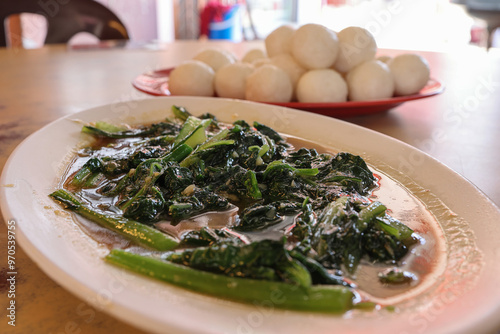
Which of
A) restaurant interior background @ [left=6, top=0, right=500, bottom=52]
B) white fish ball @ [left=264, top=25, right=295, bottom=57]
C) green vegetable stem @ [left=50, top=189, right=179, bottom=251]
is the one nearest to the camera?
green vegetable stem @ [left=50, top=189, right=179, bottom=251]

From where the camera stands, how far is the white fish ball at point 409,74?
2.32 m

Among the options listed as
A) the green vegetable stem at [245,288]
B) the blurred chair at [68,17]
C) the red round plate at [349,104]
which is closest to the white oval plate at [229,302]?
the green vegetable stem at [245,288]

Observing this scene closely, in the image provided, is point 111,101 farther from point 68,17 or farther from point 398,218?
point 68,17

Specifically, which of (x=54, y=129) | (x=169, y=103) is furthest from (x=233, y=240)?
(x=169, y=103)

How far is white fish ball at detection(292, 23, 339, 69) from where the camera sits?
220 cm

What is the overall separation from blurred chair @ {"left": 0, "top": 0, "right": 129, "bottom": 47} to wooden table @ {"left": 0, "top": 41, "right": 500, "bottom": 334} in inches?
14.0

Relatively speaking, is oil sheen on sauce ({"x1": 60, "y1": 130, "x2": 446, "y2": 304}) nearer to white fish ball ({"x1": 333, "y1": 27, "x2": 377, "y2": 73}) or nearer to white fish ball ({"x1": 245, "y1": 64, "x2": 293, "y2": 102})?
white fish ball ({"x1": 245, "y1": 64, "x2": 293, "y2": 102})

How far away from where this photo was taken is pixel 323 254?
1058mm

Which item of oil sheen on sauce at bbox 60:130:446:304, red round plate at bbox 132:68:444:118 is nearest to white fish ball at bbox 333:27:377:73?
red round plate at bbox 132:68:444:118

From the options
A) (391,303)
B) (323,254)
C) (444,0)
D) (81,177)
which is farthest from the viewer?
(444,0)

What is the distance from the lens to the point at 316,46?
2197 millimetres

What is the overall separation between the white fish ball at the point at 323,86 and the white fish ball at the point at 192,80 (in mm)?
520

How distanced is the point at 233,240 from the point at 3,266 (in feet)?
1.98

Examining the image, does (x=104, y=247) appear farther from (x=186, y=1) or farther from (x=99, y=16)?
(x=186, y=1)
